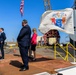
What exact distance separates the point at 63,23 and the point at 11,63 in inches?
114

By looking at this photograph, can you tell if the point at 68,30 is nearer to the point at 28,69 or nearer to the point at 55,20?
the point at 55,20

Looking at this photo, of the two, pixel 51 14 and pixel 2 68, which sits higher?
pixel 51 14

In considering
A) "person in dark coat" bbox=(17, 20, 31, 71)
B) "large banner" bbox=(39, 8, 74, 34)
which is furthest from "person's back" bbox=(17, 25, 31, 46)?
"large banner" bbox=(39, 8, 74, 34)

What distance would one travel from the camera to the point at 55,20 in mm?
10578

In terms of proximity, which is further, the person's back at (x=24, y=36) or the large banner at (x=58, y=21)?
the large banner at (x=58, y=21)

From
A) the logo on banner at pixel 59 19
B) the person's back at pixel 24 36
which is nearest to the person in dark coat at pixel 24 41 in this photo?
the person's back at pixel 24 36

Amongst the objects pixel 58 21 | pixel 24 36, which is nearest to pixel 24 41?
pixel 24 36

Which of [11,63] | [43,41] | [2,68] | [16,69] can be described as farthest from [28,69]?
[43,41]

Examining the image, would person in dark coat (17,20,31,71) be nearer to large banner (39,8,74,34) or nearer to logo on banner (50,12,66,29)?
large banner (39,8,74,34)

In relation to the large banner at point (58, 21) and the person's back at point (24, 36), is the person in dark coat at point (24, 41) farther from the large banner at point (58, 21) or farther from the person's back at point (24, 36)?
the large banner at point (58, 21)

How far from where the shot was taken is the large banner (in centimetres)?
1038

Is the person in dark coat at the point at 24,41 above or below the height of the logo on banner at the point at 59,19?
below

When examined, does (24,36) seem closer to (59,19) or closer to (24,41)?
(24,41)

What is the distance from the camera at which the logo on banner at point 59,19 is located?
10.5m
